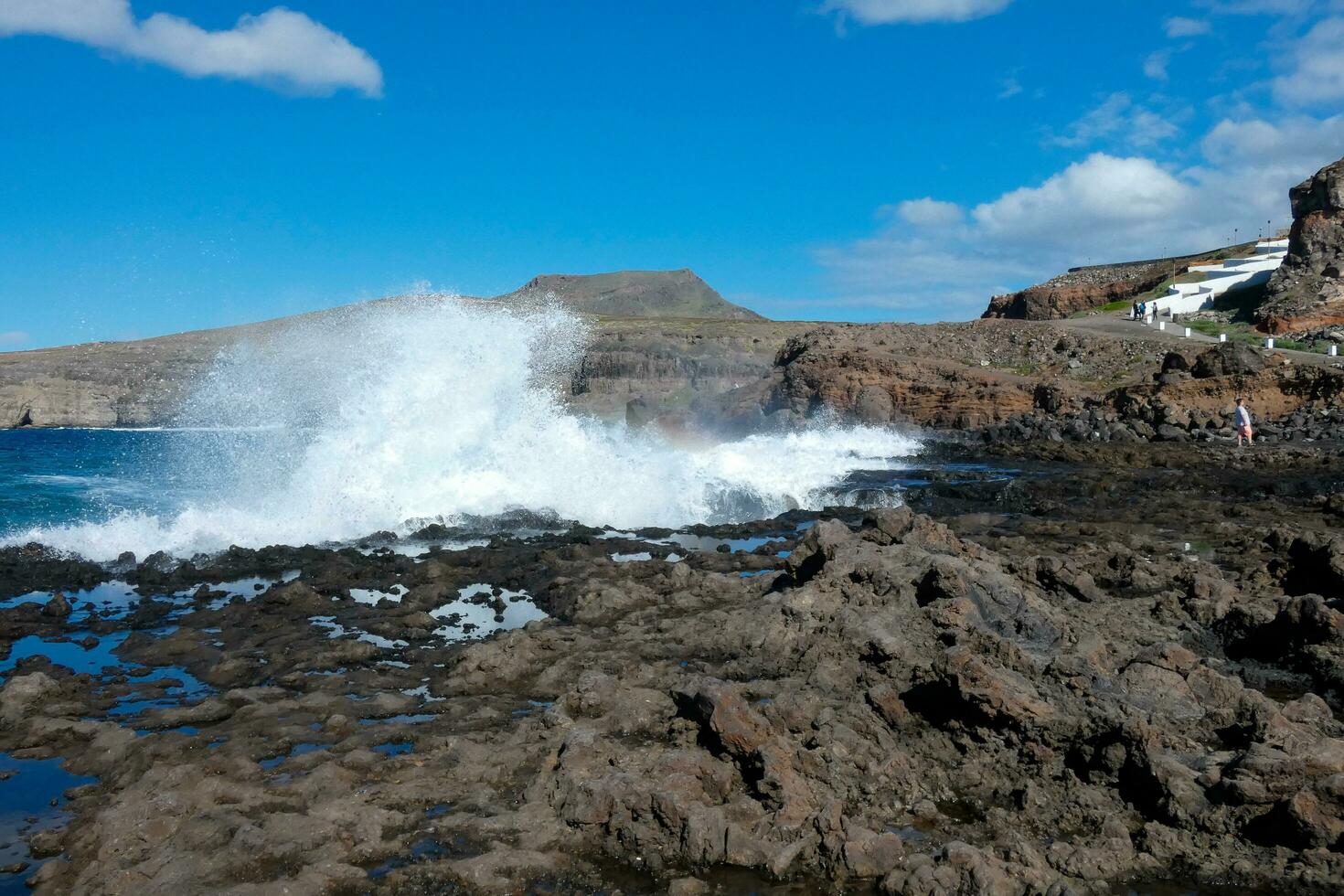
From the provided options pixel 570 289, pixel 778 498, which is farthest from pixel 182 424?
pixel 778 498

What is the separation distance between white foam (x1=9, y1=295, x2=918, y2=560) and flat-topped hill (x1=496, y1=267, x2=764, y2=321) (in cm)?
9159

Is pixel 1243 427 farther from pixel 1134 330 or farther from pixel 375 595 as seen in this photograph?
pixel 375 595

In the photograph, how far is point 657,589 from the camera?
11047mm

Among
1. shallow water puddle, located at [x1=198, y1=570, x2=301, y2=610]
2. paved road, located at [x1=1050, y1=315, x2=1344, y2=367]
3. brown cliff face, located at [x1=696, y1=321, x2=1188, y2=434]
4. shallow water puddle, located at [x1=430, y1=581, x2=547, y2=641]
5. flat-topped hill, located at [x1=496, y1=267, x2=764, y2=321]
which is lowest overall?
shallow water puddle, located at [x1=430, y1=581, x2=547, y2=641]

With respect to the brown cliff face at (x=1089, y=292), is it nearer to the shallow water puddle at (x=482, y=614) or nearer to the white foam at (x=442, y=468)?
the white foam at (x=442, y=468)

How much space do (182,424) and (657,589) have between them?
9403cm

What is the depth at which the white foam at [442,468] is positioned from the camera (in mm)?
16469

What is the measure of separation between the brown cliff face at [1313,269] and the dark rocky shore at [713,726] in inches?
1630

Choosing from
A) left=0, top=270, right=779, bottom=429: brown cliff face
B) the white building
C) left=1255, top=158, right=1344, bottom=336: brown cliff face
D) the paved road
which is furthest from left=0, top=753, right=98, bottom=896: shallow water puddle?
the white building

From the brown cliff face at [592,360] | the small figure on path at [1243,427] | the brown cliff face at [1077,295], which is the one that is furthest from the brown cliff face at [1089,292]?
the small figure on path at [1243,427]

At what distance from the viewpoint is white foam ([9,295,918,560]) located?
16469mm

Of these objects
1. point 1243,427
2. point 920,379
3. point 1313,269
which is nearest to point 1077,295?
point 1313,269

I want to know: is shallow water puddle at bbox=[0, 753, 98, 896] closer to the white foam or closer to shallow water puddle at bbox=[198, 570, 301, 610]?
shallow water puddle at bbox=[198, 570, 301, 610]

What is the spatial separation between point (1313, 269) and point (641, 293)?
3363 inches
